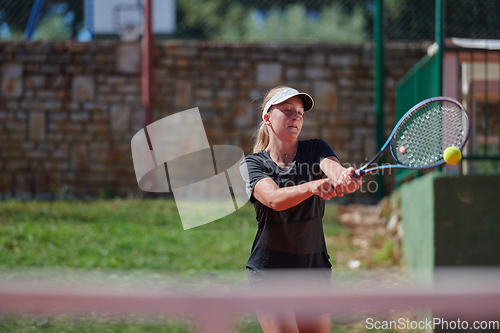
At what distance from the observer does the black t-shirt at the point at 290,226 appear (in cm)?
237

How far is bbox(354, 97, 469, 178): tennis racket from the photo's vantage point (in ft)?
8.61

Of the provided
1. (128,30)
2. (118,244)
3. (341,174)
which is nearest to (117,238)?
(118,244)

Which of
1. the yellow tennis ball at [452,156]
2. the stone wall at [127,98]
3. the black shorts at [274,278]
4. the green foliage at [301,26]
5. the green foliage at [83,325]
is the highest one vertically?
the green foliage at [301,26]

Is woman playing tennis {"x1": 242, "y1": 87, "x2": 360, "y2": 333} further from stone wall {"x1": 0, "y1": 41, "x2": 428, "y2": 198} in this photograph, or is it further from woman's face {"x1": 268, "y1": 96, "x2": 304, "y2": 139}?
stone wall {"x1": 0, "y1": 41, "x2": 428, "y2": 198}

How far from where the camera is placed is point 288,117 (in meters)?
2.46

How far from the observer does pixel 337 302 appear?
115 centimetres

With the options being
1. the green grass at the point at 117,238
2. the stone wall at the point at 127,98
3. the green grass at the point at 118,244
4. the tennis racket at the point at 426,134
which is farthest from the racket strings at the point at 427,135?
the stone wall at the point at 127,98

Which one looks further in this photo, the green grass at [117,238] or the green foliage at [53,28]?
the green foliage at [53,28]

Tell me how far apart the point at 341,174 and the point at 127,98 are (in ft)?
21.7

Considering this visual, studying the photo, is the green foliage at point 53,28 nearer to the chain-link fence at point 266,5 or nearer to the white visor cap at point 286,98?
the chain-link fence at point 266,5

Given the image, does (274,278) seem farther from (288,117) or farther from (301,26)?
(301,26)

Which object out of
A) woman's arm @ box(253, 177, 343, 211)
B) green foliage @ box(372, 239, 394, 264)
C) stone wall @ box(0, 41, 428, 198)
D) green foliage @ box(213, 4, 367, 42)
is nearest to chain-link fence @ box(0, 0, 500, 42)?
green foliage @ box(213, 4, 367, 42)

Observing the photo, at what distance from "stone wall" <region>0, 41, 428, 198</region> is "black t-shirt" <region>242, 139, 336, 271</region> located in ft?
19.0

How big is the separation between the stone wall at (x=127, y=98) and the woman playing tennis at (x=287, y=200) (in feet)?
18.8
